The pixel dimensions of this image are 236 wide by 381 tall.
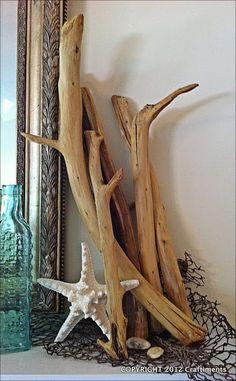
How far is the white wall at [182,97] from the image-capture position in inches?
34.2

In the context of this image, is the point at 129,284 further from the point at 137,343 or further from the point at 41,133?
the point at 41,133

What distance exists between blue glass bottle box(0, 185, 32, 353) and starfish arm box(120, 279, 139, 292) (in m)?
0.17

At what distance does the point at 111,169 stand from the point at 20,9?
1.24 feet

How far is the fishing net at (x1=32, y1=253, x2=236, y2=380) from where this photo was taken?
649 millimetres

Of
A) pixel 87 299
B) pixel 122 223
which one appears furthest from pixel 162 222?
pixel 87 299

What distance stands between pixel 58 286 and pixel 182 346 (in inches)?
9.2

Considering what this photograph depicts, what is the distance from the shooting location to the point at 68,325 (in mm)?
729

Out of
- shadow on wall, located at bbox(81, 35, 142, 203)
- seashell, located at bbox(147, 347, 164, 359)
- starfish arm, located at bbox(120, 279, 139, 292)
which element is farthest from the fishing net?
shadow on wall, located at bbox(81, 35, 142, 203)

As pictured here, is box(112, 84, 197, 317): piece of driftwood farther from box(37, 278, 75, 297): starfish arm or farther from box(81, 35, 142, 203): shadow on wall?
box(37, 278, 75, 297): starfish arm

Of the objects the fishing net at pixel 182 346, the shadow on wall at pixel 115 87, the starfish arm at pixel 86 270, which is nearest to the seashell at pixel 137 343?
the fishing net at pixel 182 346

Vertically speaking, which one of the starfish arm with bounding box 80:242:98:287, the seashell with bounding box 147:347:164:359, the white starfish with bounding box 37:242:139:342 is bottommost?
the seashell with bounding box 147:347:164:359

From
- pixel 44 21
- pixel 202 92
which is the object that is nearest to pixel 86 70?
pixel 44 21

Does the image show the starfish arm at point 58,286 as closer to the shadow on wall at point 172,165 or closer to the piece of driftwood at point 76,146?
the piece of driftwood at point 76,146

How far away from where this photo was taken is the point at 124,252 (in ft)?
2.56
